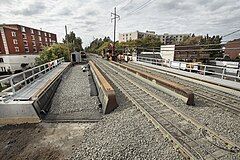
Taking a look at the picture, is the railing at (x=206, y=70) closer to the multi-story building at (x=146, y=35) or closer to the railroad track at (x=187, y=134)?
the railroad track at (x=187, y=134)

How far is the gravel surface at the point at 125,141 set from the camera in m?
4.14

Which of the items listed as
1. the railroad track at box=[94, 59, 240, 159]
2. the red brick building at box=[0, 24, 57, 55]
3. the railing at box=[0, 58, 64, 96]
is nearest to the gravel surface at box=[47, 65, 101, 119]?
the railing at box=[0, 58, 64, 96]

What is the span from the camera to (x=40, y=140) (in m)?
5.29

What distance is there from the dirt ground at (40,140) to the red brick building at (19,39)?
51.0 m

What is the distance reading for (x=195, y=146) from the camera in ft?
14.2

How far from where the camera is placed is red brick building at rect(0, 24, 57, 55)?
45.8 m

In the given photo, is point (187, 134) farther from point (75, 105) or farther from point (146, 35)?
point (146, 35)

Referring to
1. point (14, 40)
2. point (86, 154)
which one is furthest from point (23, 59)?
point (86, 154)

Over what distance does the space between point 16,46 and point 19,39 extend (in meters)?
3.20

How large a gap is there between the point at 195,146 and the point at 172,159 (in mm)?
920

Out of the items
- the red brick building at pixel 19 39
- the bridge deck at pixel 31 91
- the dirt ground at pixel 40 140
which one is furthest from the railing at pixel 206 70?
the red brick building at pixel 19 39

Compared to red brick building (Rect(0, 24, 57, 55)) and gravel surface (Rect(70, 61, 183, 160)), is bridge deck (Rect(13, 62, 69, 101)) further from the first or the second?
red brick building (Rect(0, 24, 57, 55))

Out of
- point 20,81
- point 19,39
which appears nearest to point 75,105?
point 20,81

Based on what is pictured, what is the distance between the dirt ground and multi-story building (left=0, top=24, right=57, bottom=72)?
50403 mm
